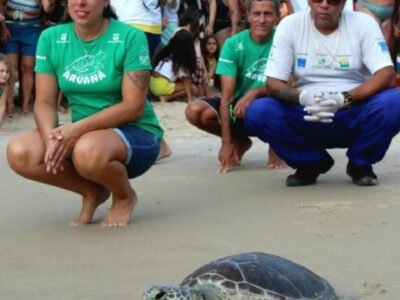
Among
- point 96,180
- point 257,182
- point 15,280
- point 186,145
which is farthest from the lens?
point 186,145

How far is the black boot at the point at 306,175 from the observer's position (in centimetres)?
627

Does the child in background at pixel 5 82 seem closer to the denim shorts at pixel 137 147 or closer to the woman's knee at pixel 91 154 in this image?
the denim shorts at pixel 137 147

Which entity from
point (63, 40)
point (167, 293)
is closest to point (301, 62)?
point (63, 40)

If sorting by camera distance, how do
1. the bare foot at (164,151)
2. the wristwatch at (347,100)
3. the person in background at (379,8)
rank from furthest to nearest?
the person in background at (379,8)
the bare foot at (164,151)
the wristwatch at (347,100)

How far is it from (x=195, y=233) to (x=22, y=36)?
6.13 meters

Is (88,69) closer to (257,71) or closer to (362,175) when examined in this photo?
(362,175)

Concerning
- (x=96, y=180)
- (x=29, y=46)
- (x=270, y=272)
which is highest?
(x=270, y=272)

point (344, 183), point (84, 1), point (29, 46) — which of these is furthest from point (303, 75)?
point (29, 46)

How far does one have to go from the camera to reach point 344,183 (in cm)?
629

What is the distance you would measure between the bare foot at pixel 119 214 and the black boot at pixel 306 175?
1408 mm

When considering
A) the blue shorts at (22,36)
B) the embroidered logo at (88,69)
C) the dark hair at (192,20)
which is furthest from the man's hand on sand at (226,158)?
the dark hair at (192,20)

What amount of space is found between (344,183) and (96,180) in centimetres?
190

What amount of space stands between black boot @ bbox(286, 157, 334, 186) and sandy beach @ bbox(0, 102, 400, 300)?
66 mm

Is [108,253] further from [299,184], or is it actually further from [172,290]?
[299,184]
